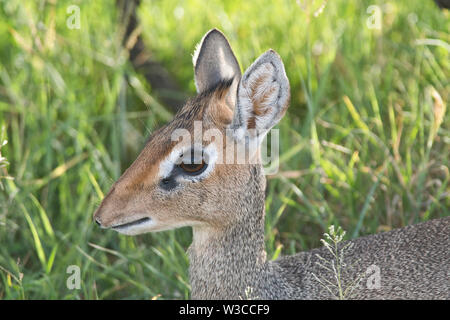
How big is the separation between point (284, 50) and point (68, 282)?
2241 mm

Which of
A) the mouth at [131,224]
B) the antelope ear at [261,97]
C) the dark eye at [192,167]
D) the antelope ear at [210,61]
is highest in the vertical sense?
the antelope ear at [210,61]

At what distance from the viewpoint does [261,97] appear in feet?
9.32

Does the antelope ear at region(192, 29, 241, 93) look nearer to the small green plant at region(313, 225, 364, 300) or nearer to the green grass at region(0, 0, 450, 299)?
the green grass at region(0, 0, 450, 299)

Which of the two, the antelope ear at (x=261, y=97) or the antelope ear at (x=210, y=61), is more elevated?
the antelope ear at (x=210, y=61)

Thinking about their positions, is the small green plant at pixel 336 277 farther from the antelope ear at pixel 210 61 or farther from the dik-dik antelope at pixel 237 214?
the antelope ear at pixel 210 61

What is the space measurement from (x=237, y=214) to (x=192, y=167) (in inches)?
10.8

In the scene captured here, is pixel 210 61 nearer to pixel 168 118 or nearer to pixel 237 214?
pixel 237 214

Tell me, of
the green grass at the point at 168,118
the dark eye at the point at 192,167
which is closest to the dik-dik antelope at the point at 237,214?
the dark eye at the point at 192,167

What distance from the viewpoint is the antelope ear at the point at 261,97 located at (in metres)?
2.75

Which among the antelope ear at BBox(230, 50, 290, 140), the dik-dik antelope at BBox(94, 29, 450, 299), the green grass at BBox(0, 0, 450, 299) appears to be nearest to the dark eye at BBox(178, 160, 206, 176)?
the dik-dik antelope at BBox(94, 29, 450, 299)

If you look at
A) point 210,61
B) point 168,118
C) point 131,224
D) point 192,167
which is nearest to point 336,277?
point 192,167

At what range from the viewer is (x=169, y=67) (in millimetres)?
5445

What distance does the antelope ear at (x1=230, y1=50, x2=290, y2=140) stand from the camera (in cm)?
275

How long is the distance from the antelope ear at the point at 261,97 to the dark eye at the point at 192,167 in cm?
18
